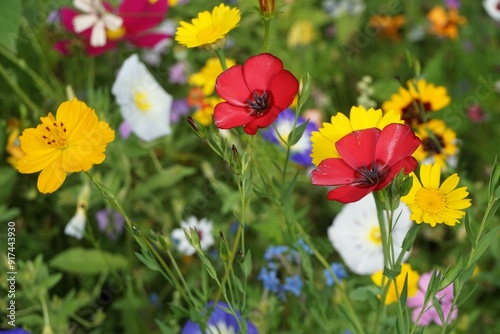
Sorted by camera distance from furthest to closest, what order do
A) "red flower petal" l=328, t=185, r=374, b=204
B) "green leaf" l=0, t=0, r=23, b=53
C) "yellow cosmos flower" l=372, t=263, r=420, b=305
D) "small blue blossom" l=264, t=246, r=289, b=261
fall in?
"green leaf" l=0, t=0, r=23, b=53 < "small blue blossom" l=264, t=246, r=289, b=261 < "yellow cosmos flower" l=372, t=263, r=420, b=305 < "red flower petal" l=328, t=185, r=374, b=204

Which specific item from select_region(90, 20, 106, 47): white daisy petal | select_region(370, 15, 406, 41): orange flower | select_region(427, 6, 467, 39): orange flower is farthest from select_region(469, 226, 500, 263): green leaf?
select_region(370, 15, 406, 41): orange flower

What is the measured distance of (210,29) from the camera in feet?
2.21

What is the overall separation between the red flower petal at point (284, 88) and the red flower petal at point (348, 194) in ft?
0.33

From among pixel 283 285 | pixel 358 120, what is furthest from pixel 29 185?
pixel 358 120

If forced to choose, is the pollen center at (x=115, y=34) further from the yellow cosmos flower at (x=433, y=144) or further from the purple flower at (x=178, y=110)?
the yellow cosmos flower at (x=433, y=144)

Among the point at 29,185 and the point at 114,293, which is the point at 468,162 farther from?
the point at 29,185

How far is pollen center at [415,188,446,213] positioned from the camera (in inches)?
22.6

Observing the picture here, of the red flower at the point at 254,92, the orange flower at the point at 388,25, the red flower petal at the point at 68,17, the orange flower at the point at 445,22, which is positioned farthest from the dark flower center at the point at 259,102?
the orange flower at the point at 388,25

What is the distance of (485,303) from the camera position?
1239 millimetres

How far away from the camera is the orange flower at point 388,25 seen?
1839 mm

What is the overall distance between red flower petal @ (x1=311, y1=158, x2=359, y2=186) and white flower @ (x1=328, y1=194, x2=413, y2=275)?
0.49 m

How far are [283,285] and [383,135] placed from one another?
19.9 inches

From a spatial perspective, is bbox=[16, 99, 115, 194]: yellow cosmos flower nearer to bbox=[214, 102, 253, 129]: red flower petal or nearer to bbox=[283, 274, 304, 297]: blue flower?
bbox=[214, 102, 253, 129]: red flower petal

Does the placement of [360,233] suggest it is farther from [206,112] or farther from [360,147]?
[360,147]
